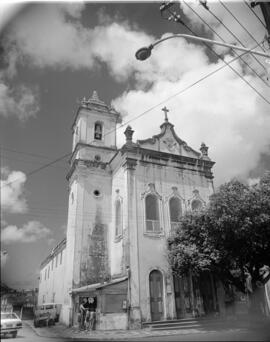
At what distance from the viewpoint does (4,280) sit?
7.80 meters

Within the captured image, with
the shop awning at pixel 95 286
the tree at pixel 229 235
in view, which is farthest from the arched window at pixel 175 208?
the shop awning at pixel 95 286

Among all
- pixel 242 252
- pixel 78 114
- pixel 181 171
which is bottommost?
pixel 242 252

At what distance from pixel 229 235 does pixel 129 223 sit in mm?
6815

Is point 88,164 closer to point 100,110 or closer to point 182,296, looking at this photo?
point 100,110

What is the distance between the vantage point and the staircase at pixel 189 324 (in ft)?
60.2

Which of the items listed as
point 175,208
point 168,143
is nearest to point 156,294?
point 175,208

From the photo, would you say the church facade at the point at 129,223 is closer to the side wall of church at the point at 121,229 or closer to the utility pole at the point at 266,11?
→ the side wall of church at the point at 121,229

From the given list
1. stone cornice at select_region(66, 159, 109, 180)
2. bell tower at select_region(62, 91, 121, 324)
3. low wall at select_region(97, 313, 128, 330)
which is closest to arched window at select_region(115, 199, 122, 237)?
bell tower at select_region(62, 91, 121, 324)

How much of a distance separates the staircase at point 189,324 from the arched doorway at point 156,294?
67 cm

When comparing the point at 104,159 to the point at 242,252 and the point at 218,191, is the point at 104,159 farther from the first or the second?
the point at 242,252

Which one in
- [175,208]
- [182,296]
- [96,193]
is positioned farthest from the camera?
[96,193]

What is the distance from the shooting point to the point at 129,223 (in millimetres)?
21156

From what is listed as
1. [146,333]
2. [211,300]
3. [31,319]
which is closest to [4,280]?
[31,319]

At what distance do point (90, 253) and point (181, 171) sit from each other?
9.79 metres
